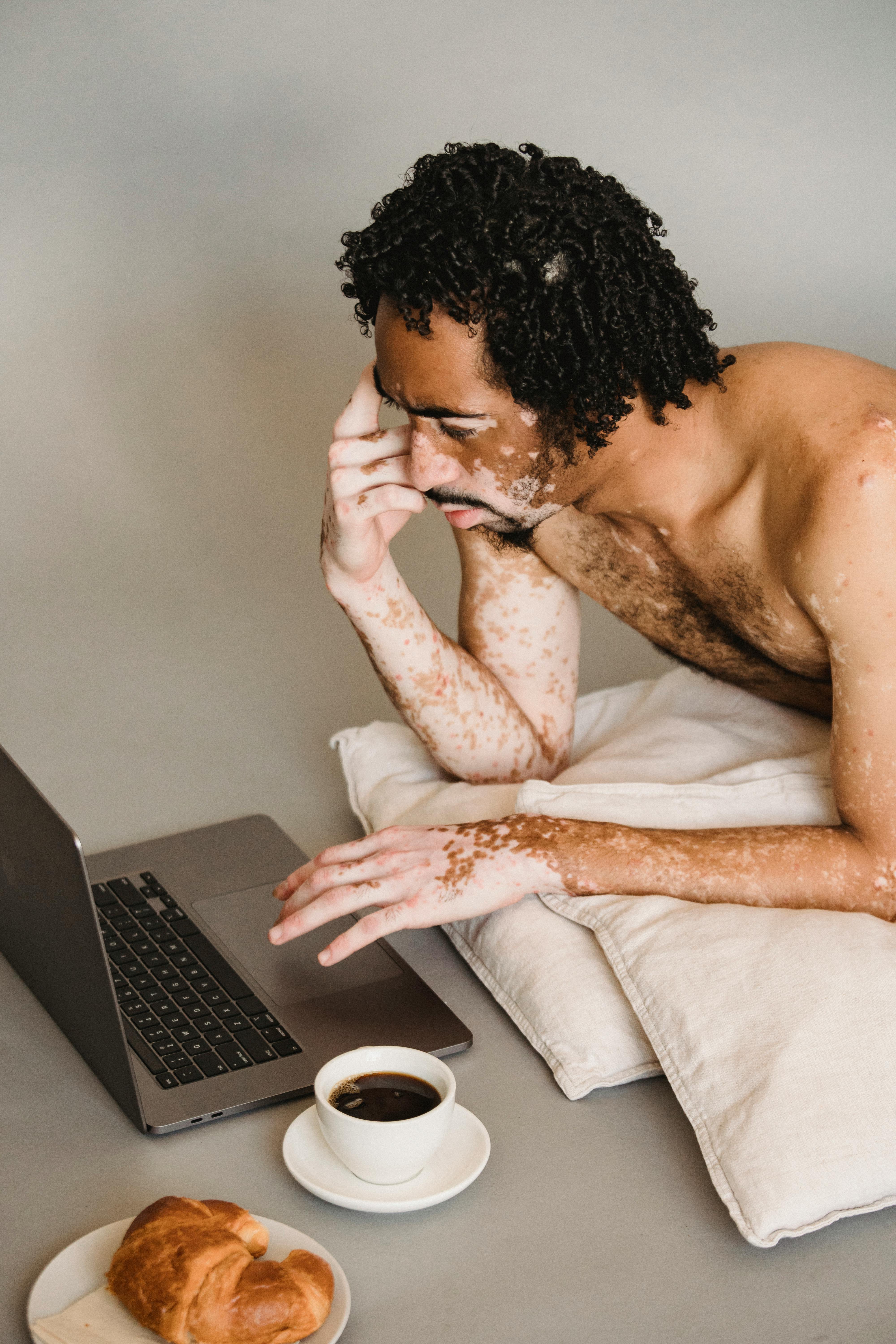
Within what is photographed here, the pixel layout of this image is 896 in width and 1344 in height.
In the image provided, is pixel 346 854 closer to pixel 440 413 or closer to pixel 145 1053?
pixel 145 1053

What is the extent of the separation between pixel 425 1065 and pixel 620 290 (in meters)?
0.83

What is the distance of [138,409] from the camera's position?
350 centimetres

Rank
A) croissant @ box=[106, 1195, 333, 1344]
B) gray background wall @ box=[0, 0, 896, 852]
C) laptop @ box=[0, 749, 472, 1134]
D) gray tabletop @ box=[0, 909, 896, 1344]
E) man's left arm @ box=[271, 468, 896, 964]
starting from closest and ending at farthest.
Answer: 1. croissant @ box=[106, 1195, 333, 1344]
2. gray tabletop @ box=[0, 909, 896, 1344]
3. laptop @ box=[0, 749, 472, 1134]
4. man's left arm @ box=[271, 468, 896, 964]
5. gray background wall @ box=[0, 0, 896, 852]

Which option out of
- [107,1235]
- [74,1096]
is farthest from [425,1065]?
[74,1096]

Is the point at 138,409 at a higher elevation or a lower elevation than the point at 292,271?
lower

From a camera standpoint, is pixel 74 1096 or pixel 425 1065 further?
pixel 74 1096

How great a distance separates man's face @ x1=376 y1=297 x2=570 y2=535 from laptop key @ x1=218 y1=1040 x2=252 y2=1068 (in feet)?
2.07

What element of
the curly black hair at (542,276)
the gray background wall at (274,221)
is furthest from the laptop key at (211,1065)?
the gray background wall at (274,221)

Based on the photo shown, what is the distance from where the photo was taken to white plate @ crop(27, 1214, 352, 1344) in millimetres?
990

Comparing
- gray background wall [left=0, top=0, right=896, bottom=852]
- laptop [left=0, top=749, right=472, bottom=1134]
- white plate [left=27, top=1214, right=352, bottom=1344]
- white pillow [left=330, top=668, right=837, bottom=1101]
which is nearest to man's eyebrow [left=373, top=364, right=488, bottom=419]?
white pillow [left=330, top=668, right=837, bottom=1101]

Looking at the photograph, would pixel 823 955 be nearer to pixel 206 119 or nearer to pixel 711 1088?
pixel 711 1088

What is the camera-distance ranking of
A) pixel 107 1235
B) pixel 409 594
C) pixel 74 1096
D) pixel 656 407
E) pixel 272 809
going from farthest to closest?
pixel 272 809, pixel 409 594, pixel 656 407, pixel 74 1096, pixel 107 1235

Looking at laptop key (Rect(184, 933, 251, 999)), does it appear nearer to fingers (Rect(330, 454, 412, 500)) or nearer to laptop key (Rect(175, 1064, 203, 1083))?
laptop key (Rect(175, 1064, 203, 1083))

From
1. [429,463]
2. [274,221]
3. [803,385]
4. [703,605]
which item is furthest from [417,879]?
[274,221]
